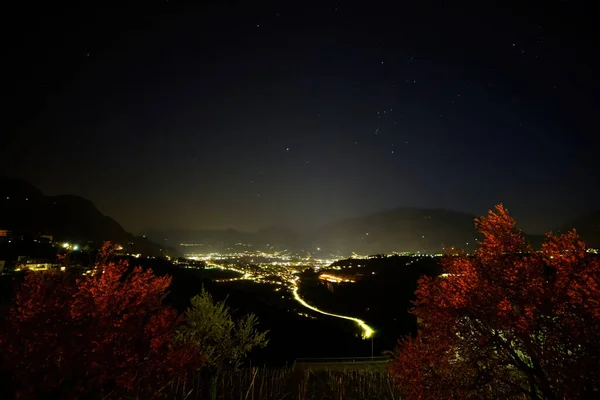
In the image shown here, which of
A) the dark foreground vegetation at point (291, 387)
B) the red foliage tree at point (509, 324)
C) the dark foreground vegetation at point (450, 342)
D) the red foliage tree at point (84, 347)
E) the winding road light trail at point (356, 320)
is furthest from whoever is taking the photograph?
the winding road light trail at point (356, 320)

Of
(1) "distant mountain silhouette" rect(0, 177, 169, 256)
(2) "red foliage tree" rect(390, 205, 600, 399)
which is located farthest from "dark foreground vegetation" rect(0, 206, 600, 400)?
(1) "distant mountain silhouette" rect(0, 177, 169, 256)

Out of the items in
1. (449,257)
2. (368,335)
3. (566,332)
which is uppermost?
(449,257)

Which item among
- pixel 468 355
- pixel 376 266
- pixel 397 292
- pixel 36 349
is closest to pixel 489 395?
pixel 468 355

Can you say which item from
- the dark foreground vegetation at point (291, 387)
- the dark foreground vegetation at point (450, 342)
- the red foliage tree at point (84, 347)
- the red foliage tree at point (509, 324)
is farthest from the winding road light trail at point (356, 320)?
the red foliage tree at point (84, 347)

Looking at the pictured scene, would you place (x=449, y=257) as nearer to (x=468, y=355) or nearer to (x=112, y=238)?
(x=468, y=355)

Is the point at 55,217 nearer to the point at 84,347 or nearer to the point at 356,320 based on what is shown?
the point at 356,320

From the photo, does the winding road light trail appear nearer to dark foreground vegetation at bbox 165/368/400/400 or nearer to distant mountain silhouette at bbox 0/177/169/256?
dark foreground vegetation at bbox 165/368/400/400

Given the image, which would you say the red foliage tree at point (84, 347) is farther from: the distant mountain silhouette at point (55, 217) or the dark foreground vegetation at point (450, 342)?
the distant mountain silhouette at point (55, 217)
